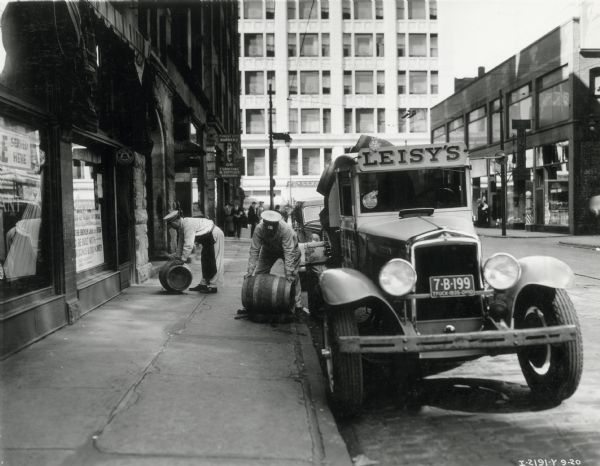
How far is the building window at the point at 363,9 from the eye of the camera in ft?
187

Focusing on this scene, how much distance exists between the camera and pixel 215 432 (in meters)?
4.18

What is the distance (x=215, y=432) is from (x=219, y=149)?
1015 inches

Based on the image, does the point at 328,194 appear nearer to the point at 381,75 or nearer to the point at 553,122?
the point at 553,122

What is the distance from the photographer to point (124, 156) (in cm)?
993

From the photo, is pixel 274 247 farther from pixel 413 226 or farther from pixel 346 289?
pixel 346 289

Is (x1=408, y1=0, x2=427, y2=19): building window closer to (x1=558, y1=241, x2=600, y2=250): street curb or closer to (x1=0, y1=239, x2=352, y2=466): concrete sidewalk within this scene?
(x1=558, y1=241, x2=600, y2=250): street curb

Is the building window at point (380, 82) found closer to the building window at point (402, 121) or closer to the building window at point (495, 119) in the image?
the building window at point (402, 121)

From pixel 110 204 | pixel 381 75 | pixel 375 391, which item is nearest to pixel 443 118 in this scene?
pixel 381 75

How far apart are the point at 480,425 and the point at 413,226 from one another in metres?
1.73

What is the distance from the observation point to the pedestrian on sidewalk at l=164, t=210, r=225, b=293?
10438mm

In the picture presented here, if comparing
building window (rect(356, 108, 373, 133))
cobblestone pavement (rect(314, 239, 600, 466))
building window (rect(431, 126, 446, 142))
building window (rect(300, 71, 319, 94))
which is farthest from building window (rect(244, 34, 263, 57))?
cobblestone pavement (rect(314, 239, 600, 466))

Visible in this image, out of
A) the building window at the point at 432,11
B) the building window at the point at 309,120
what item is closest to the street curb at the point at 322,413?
the building window at the point at 309,120

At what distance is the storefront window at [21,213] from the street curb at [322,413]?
301 cm

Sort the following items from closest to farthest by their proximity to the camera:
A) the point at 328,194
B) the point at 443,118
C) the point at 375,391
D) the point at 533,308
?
the point at 533,308, the point at 375,391, the point at 328,194, the point at 443,118
